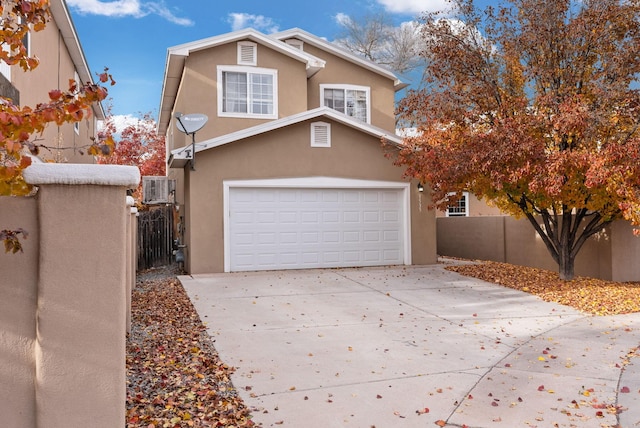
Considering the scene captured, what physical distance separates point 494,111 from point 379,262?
5.10 m

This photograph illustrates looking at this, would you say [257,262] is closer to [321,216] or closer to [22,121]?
[321,216]

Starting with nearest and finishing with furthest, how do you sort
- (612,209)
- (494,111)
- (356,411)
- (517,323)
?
(356,411), (517,323), (612,209), (494,111)

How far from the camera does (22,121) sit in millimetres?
2830

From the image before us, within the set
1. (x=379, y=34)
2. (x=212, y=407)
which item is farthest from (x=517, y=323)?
(x=379, y=34)

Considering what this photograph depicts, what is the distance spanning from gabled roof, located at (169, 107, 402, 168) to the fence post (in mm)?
9663

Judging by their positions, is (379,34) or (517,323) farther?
(379,34)

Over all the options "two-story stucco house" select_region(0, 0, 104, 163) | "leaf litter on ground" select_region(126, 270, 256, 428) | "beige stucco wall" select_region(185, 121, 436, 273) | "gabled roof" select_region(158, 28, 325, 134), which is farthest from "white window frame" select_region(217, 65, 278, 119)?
"leaf litter on ground" select_region(126, 270, 256, 428)

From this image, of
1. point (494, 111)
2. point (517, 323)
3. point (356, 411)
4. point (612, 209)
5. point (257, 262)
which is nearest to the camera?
point (356, 411)

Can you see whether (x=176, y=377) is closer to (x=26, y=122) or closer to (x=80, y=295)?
(x=80, y=295)

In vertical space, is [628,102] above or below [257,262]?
above

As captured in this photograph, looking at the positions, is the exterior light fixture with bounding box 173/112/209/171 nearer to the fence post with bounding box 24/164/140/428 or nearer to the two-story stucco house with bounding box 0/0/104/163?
the two-story stucco house with bounding box 0/0/104/163

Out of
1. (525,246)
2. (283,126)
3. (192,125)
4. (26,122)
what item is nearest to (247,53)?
(283,126)

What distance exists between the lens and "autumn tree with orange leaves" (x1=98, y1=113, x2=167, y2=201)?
26406 mm

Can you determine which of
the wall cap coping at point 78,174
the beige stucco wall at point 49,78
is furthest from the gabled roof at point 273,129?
the wall cap coping at point 78,174
